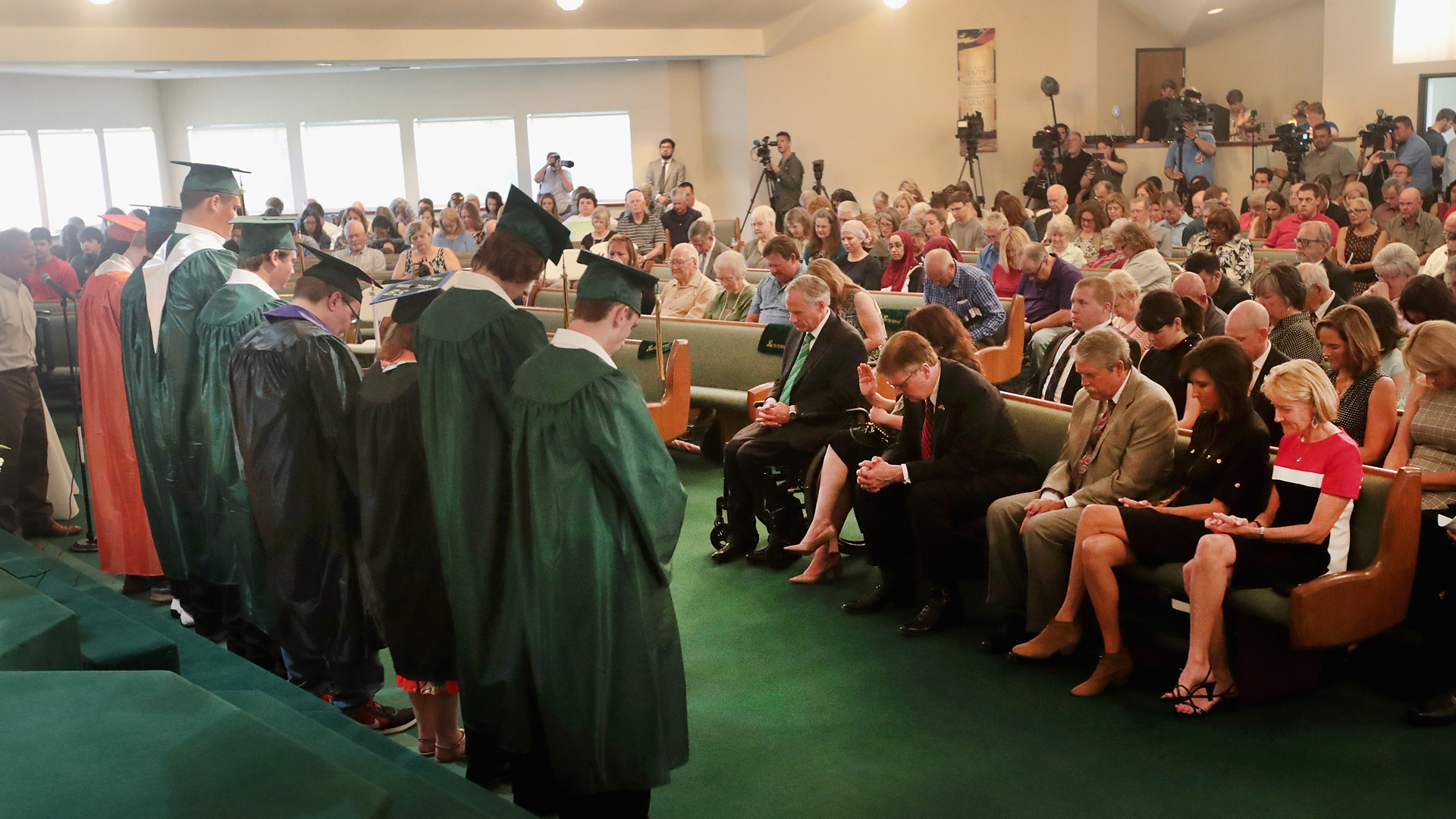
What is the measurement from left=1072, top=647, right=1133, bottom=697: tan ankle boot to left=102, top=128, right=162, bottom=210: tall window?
661 inches

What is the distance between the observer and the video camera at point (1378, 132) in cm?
1177

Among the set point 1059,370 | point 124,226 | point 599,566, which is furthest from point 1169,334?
point 124,226

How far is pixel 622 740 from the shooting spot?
269 cm

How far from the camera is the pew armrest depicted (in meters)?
3.45

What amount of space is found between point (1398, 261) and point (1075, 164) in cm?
828

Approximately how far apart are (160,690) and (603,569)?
0.88 meters

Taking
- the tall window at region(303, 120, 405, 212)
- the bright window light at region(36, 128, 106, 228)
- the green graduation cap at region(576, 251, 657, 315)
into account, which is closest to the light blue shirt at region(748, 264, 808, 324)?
the green graduation cap at region(576, 251, 657, 315)

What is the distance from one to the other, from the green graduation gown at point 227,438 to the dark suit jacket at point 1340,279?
574 cm

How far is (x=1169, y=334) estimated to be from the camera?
4695 mm

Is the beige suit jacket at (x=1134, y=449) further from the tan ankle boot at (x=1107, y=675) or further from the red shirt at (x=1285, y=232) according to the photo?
the red shirt at (x=1285, y=232)

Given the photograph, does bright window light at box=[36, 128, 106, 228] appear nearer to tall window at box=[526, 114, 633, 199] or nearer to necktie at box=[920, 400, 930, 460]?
tall window at box=[526, 114, 633, 199]

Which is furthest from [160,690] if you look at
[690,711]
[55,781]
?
[690,711]

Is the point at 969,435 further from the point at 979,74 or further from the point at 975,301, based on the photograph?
the point at 979,74

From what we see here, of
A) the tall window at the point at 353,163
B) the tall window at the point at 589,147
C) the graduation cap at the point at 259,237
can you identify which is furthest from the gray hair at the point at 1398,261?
the tall window at the point at 353,163
